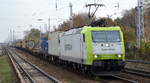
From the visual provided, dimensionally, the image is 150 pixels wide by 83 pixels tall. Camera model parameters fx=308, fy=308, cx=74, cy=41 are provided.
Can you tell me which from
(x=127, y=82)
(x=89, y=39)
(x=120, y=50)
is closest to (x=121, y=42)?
(x=120, y=50)

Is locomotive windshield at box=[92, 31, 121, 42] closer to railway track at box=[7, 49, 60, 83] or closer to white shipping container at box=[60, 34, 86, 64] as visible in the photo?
white shipping container at box=[60, 34, 86, 64]

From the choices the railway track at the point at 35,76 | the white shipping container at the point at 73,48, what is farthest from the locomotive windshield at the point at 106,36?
the railway track at the point at 35,76

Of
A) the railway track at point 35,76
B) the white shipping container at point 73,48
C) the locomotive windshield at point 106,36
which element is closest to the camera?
the railway track at point 35,76

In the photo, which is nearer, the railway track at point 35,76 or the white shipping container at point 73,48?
the railway track at point 35,76

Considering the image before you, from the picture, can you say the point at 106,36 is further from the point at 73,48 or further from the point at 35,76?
the point at 35,76

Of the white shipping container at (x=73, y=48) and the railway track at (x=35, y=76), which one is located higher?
the white shipping container at (x=73, y=48)

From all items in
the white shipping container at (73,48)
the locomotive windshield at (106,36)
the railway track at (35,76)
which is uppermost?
the locomotive windshield at (106,36)

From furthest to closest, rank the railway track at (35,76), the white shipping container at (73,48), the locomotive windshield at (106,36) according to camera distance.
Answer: the white shipping container at (73,48) < the locomotive windshield at (106,36) < the railway track at (35,76)

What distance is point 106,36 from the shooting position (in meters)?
18.0

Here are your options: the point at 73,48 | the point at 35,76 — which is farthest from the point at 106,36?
the point at 35,76

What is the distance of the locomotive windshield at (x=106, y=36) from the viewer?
58.4 feet

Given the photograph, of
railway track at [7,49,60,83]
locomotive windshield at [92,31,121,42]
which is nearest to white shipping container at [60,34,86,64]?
locomotive windshield at [92,31,121,42]

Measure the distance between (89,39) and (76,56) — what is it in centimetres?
287

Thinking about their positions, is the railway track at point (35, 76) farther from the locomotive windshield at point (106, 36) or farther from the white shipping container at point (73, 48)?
the locomotive windshield at point (106, 36)
